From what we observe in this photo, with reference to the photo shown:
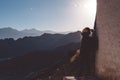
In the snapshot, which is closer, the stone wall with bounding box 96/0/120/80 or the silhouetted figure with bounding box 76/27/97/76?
the stone wall with bounding box 96/0/120/80

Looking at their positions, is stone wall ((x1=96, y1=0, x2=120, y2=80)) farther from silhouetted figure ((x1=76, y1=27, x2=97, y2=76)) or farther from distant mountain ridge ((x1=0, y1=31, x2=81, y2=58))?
distant mountain ridge ((x1=0, y1=31, x2=81, y2=58))

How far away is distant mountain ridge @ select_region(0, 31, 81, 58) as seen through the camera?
130m

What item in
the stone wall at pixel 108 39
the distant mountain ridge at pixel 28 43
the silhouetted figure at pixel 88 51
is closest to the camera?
the stone wall at pixel 108 39

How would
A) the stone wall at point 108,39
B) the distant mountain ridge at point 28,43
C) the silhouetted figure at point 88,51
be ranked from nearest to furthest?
the stone wall at point 108,39 → the silhouetted figure at point 88,51 → the distant mountain ridge at point 28,43

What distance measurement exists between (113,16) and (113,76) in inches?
72.4

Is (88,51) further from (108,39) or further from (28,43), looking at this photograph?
(28,43)

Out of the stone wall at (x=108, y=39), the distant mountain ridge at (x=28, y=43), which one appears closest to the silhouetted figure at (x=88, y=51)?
the stone wall at (x=108, y=39)

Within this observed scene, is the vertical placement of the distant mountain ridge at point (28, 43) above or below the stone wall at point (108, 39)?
below

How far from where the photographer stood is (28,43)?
148 metres

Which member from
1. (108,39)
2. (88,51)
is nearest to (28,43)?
(88,51)

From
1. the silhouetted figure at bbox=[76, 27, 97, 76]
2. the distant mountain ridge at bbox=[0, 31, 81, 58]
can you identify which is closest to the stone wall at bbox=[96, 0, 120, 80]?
the silhouetted figure at bbox=[76, 27, 97, 76]

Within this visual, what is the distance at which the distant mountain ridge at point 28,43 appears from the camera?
12969cm

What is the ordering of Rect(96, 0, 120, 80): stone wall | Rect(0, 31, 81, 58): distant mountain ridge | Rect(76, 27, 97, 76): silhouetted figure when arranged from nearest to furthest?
Rect(96, 0, 120, 80): stone wall, Rect(76, 27, 97, 76): silhouetted figure, Rect(0, 31, 81, 58): distant mountain ridge

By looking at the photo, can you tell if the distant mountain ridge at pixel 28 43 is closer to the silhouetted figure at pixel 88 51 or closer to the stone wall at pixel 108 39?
the silhouetted figure at pixel 88 51
